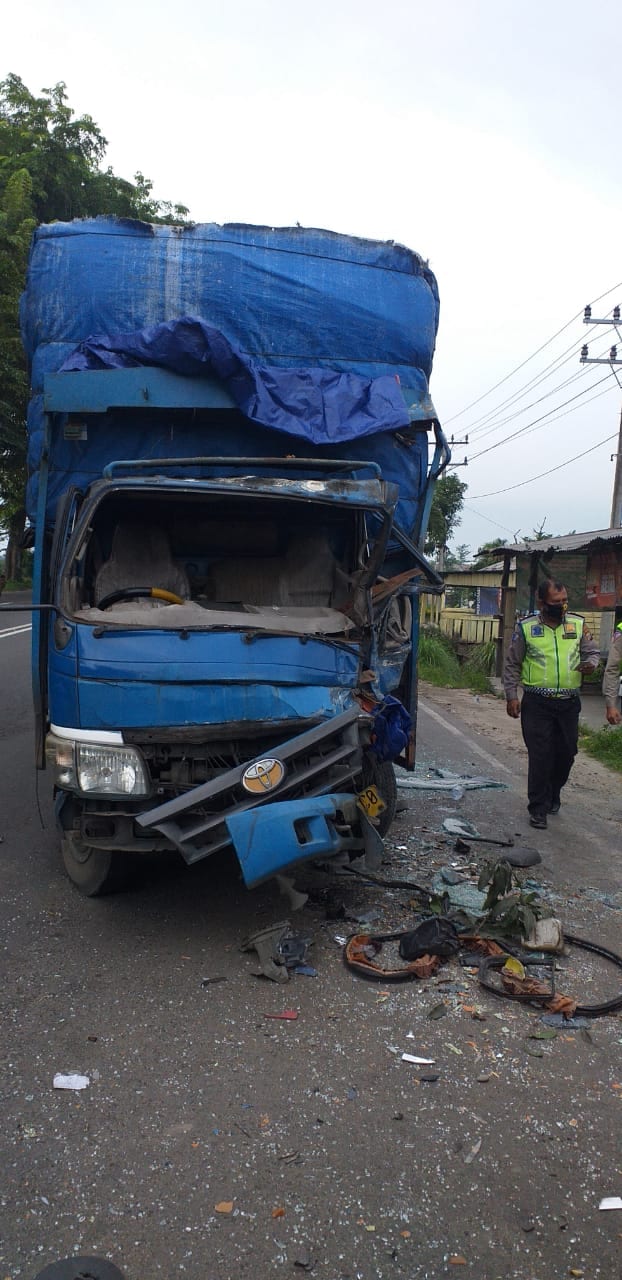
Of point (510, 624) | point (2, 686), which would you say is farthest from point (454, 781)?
point (510, 624)

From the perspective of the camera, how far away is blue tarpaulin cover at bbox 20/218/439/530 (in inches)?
204

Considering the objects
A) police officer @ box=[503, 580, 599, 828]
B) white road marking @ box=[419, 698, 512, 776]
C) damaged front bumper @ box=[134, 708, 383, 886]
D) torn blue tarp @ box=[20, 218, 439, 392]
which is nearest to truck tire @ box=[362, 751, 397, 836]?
damaged front bumper @ box=[134, 708, 383, 886]

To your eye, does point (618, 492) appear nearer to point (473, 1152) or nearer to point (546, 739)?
point (546, 739)

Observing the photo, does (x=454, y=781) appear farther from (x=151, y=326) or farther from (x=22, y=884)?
(x=151, y=326)

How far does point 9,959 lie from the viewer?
4.10 meters

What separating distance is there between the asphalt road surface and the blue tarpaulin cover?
260 cm

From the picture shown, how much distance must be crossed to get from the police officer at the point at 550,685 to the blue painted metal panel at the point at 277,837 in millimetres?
3020

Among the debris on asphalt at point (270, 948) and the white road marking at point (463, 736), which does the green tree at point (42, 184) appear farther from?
the debris on asphalt at point (270, 948)

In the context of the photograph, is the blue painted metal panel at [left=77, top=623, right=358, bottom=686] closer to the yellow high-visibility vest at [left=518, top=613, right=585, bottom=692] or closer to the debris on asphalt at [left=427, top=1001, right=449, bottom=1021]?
the debris on asphalt at [left=427, top=1001, right=449, bottom=1021]

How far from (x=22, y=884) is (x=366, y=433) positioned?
3261 mm

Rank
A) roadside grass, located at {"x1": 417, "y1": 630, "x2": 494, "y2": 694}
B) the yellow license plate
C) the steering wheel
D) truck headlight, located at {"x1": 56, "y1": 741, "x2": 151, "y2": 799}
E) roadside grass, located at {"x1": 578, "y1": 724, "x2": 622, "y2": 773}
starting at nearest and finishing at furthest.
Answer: truck headlight, located at {"x1": 56, "y1": 741, "x2": 151, "y2": 799} < the yellow license plate < the steering wheel < roadside grass, located at {"x1": 578, "y1": 724, "x2": 622, "y2": 773} < roadside grass, located at {"x1": 417, "y1": 630, "x2": 494, "y2": 694}

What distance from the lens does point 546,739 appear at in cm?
655

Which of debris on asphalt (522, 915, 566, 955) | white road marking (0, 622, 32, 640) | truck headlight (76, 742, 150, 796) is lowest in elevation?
debris on asphalt (522, 915, 566, 955)

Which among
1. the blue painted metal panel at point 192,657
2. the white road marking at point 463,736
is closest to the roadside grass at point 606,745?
the white road marking at point 463,736
